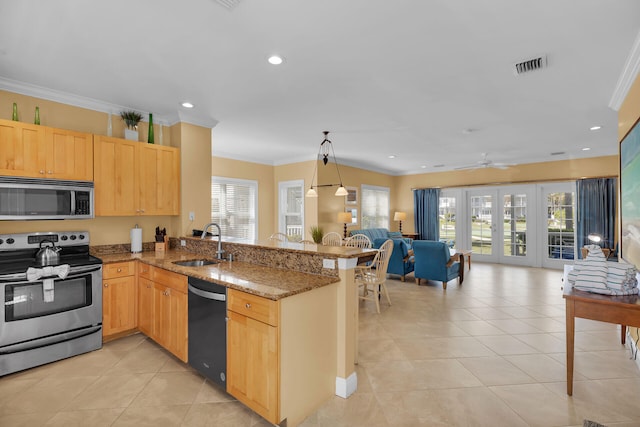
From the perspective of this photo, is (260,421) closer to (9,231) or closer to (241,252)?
(241,252)

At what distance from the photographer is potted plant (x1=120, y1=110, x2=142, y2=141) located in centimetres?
367

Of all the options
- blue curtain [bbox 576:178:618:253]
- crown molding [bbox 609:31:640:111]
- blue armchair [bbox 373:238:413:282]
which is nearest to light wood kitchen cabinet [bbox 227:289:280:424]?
crown molding [bbox 609:31:640:111]

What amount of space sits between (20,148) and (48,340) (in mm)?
1757

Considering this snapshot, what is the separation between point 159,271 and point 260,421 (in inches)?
65.2

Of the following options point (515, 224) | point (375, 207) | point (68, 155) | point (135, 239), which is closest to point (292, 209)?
point (375, 207)

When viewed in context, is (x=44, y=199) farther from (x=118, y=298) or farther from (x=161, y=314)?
(x=161, y=314)

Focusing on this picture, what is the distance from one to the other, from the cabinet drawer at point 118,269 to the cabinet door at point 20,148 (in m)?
1.05

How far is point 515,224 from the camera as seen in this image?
7934mm

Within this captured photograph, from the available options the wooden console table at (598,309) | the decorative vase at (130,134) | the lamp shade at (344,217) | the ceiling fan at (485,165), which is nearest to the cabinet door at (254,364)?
the wooden console table at (598,309)

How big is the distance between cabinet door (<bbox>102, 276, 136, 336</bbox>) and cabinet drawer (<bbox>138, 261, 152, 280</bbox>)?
128mm

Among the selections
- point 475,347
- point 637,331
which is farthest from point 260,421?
point 637,331

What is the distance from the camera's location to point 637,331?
283cm

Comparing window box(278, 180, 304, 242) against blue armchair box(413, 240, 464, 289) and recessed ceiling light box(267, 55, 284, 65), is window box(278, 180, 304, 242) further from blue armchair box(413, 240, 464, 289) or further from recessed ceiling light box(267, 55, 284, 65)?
recessed ceiling light box(267, 55, 284, 65)

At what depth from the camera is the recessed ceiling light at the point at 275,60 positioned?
2.61 m
